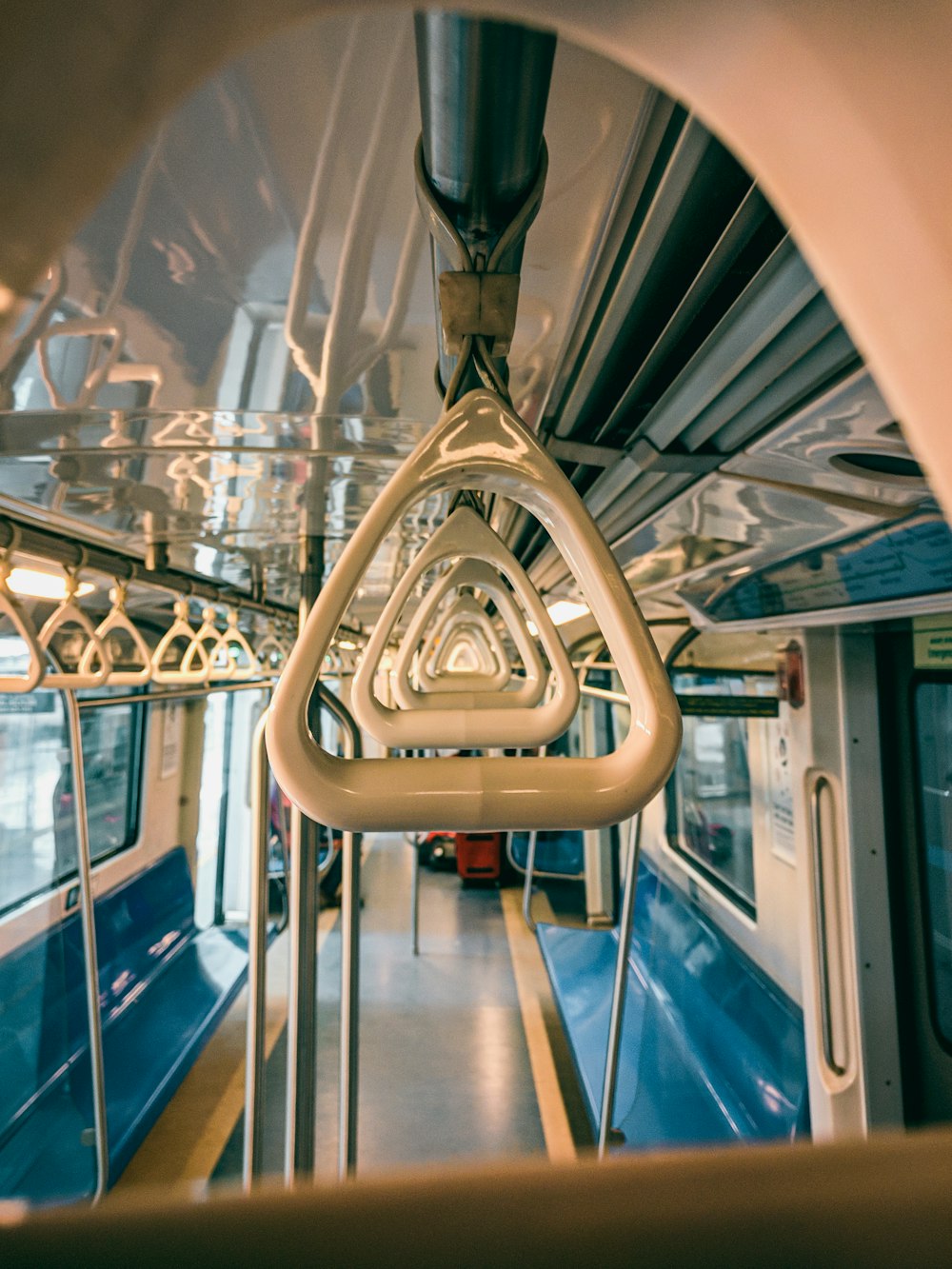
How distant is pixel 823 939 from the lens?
8.71 feet

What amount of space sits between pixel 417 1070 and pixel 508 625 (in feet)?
17.0

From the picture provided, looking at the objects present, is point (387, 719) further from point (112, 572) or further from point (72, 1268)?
point (112, 572)

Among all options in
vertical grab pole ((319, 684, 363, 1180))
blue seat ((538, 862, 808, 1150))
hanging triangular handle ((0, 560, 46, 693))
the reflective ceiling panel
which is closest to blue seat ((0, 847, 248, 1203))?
vertical grab pole ((319, 684, 363, 1180))

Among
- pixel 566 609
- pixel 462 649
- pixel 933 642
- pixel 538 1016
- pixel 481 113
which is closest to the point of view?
pixel 481 113

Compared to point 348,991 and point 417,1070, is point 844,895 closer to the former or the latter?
point 348,991

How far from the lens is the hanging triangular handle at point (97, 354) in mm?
954

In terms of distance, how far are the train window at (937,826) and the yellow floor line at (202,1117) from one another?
271cm

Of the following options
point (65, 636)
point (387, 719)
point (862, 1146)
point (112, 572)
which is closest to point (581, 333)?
point (387, 719)

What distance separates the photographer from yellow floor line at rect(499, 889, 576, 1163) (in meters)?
4.36

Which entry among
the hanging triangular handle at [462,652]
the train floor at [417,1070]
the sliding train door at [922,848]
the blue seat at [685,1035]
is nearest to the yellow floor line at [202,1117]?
the train floor at [417,1070]

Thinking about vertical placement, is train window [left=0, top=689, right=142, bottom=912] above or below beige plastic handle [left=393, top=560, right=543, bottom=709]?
below

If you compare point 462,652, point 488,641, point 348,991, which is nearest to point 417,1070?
point 462,652

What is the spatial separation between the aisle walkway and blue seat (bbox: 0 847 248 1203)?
2.10 ft

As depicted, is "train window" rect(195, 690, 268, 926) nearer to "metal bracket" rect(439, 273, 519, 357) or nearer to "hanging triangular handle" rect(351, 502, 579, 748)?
"hanging triangular handle" rect(351, 502, 579, 748)
